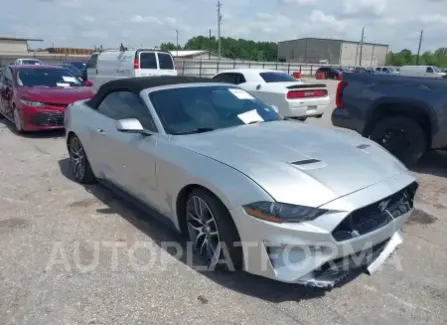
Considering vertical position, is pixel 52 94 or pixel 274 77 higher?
pixel 274 77

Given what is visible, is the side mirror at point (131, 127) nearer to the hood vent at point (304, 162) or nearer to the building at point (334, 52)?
the hood vent at point (304, 162)

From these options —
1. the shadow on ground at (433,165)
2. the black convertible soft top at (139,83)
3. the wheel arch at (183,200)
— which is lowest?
the shadow on ground at (433,165)

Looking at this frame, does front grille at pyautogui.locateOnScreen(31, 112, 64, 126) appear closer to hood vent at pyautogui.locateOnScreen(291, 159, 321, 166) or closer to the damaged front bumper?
hood vent at pyautogui.locateOnScreen(291, 159, 321, 166)

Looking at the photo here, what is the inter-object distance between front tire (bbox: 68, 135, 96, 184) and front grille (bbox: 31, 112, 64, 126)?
296 cm

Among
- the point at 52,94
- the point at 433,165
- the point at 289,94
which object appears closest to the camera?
the point at 433,165

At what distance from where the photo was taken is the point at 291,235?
251 cm

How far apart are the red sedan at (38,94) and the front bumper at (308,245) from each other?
257 inches

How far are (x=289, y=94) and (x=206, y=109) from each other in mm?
6123

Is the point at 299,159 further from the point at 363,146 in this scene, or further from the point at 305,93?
the point at 305,93

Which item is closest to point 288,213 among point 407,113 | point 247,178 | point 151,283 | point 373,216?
point 247,178

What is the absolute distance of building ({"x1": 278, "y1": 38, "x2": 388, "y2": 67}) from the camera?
298 ft

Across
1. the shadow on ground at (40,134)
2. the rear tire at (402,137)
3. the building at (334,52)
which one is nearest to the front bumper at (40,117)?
the shadow on ground at (40,134)

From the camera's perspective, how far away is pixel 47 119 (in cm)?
802

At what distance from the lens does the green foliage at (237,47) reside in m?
100
